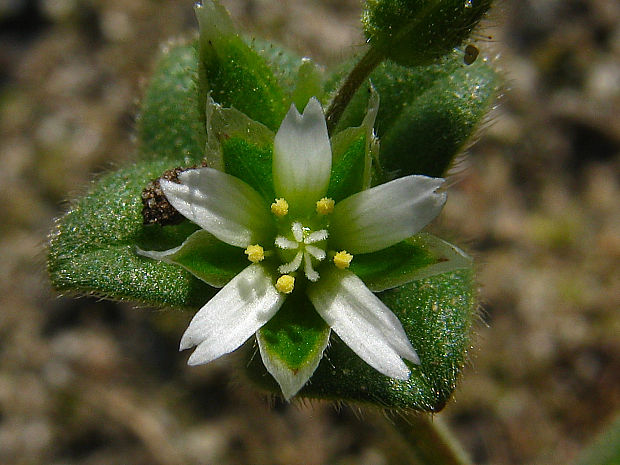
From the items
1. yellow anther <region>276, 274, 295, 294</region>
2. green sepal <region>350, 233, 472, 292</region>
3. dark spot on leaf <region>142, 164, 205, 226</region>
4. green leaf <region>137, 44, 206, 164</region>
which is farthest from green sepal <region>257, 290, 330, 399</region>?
green leaf <region>137, 44, 206, 164</region>

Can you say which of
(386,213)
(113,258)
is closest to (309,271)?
(386,213)

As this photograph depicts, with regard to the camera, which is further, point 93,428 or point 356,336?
point 93,428

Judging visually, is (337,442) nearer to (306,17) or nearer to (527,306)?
(527,306)

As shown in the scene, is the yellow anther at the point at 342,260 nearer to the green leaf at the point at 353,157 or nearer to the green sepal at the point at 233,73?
the green leaf at the point at 353,157

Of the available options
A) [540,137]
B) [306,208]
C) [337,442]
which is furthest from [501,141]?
[306,208]

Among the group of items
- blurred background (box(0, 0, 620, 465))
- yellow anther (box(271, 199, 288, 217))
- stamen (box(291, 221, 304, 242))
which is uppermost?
yellow anther (box(271, 199, 288, 217))

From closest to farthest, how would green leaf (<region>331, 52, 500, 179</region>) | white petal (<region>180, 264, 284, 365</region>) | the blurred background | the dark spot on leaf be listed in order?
1. white petal (<region>180, 264, 284, 365</region>)
2. the dark spot on leaf
3. green leaf (<region>331, 52, 500, 179</region>)
4. the blurred background

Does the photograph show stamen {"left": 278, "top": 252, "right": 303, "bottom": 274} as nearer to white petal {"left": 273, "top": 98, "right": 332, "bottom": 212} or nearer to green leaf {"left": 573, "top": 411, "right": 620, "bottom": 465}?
white petal {"left": 273, "top": 98, "right": 332, "bottom": 212}
